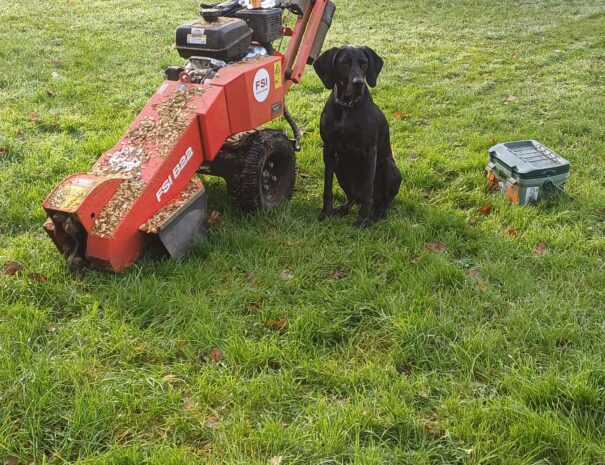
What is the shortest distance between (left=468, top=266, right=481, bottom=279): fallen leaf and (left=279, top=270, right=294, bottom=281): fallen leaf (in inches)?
42.3

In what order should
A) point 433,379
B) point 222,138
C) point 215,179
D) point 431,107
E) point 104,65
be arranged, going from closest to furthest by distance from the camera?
1. point 433,379
2. point 222,138
3. point 215,179
4. point 431,107
5. point 104,65

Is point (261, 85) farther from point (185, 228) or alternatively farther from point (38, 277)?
point (38, 277)

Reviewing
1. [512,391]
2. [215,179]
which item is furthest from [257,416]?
[215,179]

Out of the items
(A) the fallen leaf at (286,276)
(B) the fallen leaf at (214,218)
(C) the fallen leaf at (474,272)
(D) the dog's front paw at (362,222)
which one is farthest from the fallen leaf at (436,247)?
(B) the fallen leaf at (214,218)

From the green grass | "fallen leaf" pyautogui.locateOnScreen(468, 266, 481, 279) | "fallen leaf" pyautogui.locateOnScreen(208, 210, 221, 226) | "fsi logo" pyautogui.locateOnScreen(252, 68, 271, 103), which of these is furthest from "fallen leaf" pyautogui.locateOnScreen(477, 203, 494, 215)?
"fallen leaf" pyautogui.locateOnScreen(208, 210, 221, 226)

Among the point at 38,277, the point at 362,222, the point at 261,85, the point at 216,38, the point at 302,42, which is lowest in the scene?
the point at 362,222

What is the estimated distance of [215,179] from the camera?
4.73m

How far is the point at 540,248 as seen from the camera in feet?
12.5

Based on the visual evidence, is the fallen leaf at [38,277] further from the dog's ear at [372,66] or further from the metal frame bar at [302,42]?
the dog's ear at [372,66]

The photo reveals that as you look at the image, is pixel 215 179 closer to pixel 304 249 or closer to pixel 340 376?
pixel 304 249

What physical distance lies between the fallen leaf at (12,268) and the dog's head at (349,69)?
2.21m

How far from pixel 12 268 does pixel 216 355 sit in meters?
1.43

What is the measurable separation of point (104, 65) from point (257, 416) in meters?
6.72

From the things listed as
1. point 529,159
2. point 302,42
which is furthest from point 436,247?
point 302,42
